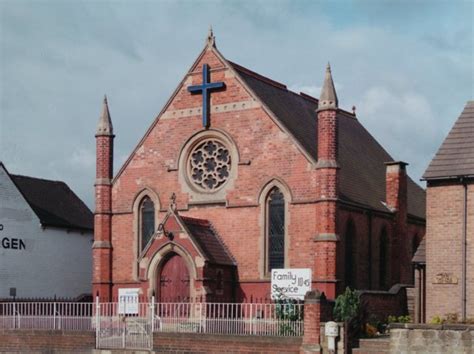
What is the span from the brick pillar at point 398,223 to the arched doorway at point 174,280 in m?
9.98

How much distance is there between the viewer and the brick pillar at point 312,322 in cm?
2912

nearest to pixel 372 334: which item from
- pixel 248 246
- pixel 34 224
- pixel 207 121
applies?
pixel 248 246

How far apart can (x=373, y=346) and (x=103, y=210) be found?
16.9m

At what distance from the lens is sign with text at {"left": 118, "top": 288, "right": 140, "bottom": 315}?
3681cm

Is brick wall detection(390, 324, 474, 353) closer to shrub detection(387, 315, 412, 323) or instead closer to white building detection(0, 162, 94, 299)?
shrub detection(387, 315, 412, 323)

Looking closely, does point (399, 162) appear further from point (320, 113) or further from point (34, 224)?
point (34, 224)

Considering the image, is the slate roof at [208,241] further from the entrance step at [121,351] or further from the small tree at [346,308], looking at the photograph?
the small tree at [346,308]

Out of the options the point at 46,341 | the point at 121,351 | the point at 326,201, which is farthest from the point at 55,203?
the point at 326,201

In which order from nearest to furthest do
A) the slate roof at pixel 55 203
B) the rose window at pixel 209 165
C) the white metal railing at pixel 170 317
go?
the white metal railing at pixel 170 317
the rose window at pixel 209 165
the slate roof at pixel 55 203

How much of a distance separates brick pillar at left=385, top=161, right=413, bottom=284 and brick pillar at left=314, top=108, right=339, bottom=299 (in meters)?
7.19

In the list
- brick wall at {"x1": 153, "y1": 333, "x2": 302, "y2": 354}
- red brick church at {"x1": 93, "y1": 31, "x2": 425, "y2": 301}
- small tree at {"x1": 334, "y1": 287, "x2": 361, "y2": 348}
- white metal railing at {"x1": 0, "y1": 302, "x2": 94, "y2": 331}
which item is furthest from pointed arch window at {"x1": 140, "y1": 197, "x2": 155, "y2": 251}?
small tree at {"x1": 334, "y1": 287, "x2": 361, "y2": 348}

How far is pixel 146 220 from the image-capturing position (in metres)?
41.6

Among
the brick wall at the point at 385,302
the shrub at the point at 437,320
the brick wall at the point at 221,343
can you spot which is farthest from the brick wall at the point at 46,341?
the shrub at the point at 437,320

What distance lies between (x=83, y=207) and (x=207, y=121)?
15.7 metres
